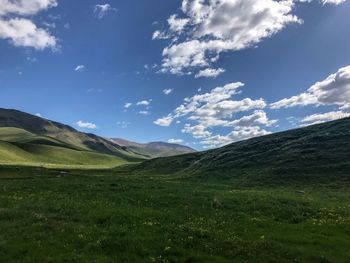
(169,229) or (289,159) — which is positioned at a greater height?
(289,159)

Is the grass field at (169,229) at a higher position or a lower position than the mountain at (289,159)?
lower

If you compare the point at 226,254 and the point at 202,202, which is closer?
the point at 226,254

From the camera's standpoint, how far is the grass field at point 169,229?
63.4 ft

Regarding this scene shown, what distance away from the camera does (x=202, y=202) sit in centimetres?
3475

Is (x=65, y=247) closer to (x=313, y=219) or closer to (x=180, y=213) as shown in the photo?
(x=180, y=213)

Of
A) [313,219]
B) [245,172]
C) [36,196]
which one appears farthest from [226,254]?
[245,172]

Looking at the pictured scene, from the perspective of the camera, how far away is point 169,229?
77.8ft

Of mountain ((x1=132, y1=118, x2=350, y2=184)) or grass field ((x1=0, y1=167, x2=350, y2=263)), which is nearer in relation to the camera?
grass field ((x1=0, y1=167, x2=350, y2=263))

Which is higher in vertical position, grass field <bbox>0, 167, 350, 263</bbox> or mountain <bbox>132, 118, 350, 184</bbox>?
mountain <bbox>132, 118, 350, 184</bbox>

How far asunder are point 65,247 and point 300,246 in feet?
41.7

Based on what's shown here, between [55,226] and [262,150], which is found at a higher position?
[262,150]

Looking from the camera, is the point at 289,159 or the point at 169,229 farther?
the point at 289,159

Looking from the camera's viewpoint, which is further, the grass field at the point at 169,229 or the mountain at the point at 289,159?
the mountain at the point at 289,159

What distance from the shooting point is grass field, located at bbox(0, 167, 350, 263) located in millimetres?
19328
